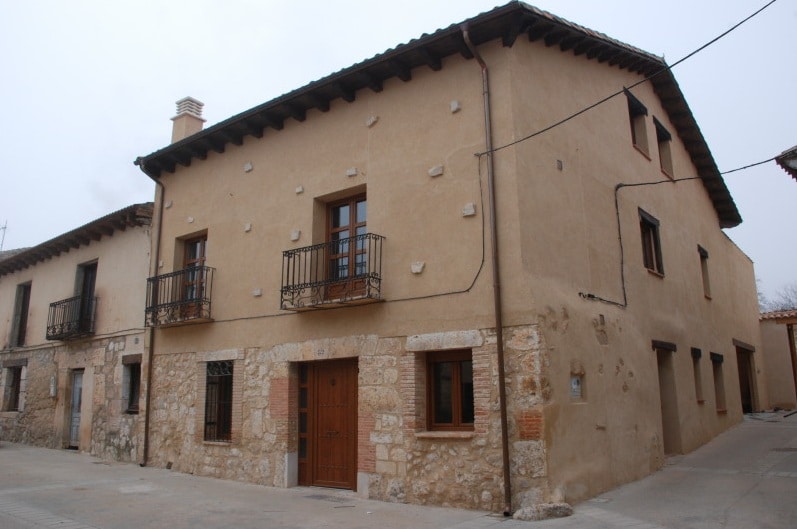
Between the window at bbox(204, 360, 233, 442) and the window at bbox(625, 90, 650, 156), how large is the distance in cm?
859

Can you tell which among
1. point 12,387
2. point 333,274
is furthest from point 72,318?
point 333,274

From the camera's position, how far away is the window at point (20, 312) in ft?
58.6

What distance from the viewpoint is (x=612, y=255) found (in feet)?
32.2

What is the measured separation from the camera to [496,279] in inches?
301

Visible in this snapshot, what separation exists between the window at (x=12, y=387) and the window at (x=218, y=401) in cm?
956

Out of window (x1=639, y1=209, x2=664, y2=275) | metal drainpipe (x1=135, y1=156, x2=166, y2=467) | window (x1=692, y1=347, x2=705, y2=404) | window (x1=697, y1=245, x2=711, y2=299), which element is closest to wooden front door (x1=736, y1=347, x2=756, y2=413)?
window (x1=697, y1=245, x2=711, y2=299)

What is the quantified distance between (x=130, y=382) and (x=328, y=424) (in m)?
5.90

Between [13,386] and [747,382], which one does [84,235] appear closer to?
[13,386]

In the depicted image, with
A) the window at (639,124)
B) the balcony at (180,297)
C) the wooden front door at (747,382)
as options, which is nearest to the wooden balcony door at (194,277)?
Result: the balcony at (180,297)

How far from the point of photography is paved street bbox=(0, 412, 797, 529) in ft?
22.7

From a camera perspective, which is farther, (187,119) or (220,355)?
(187,119)

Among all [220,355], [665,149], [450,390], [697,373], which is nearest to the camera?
[450,390]

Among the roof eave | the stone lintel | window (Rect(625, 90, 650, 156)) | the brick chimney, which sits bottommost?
the stone lintel

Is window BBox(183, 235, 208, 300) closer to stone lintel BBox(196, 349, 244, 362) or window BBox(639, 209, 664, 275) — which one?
stone lintel BBox(196, 349, 244, 362)
